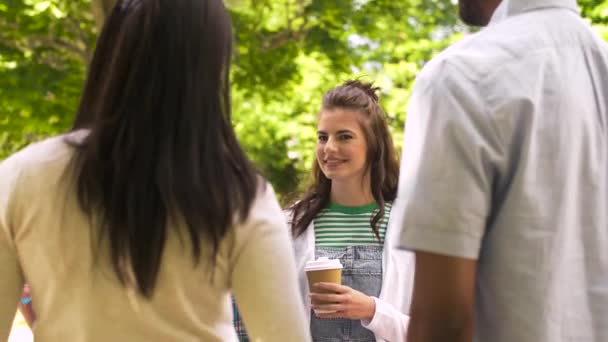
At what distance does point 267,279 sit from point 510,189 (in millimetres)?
518

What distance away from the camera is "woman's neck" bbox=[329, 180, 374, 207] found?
3.61m

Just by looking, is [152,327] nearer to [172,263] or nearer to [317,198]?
[172,263]

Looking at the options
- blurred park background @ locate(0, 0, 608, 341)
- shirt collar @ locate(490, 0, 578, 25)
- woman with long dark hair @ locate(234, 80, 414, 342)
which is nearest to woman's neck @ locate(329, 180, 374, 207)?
woman with long dark hair @ locate(234, 80, 414, 342)

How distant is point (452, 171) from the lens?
1.56 m

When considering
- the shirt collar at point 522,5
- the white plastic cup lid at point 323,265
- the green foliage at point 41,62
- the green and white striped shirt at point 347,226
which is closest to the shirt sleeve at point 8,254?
the shirt collar at point 522,5

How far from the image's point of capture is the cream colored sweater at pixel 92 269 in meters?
1.72

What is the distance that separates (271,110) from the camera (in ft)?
57.5

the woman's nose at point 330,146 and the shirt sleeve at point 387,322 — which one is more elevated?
the woman's nose at point 330,146

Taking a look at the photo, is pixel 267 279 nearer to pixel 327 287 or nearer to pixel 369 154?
pixel 327 287

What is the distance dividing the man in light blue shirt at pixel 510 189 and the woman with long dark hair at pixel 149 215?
338 mm

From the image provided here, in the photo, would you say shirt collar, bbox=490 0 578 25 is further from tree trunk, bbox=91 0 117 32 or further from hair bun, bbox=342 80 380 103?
tree trunk, bbox=91 0 117 32

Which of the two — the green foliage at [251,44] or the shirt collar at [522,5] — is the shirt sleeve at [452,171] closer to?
the shirt collar at [522,5]

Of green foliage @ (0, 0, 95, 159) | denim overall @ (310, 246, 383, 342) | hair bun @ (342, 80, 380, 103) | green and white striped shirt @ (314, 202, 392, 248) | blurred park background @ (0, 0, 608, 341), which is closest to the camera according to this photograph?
denim overall @ (310, 246, 383, 342)

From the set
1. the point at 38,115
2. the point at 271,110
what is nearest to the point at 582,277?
the point at 38,115
